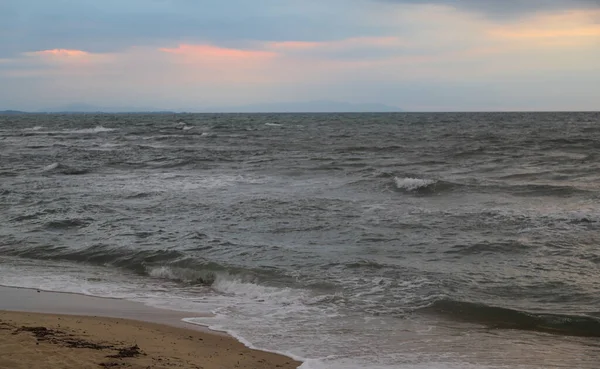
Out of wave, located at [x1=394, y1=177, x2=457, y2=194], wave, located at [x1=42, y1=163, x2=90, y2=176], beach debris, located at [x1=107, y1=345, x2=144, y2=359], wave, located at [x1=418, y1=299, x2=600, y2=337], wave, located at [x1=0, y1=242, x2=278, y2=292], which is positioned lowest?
wave, located at [x1=0, y1=242, x2=278, y2=292]

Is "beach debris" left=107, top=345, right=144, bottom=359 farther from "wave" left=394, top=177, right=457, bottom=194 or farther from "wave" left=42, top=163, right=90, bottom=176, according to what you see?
"wave" left=42, top=163, right=90, bottom=176

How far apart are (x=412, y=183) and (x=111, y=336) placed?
1299cm

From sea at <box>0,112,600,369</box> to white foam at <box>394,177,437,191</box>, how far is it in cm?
6

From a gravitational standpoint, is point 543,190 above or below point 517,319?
above

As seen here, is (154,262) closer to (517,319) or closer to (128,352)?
(128,352)

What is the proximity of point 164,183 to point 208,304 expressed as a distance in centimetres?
1291

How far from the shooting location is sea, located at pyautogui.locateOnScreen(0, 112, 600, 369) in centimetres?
666

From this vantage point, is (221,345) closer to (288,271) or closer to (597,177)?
(288,271)

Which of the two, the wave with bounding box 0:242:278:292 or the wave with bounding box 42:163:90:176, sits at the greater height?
the wave with bounding box 42:163:90:176

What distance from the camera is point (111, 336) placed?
20.4 ft

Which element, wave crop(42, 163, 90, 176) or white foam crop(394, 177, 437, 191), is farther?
wave crop(42, 163, 90, 176)

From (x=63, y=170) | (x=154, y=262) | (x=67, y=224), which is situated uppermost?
(x=63, y=170)

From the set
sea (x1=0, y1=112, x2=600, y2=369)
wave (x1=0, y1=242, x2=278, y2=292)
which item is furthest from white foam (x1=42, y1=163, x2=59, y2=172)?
wave (x1=0, y1=242, x2=278, y2=292)

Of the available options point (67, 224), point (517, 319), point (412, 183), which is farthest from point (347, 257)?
point (412, 183)
